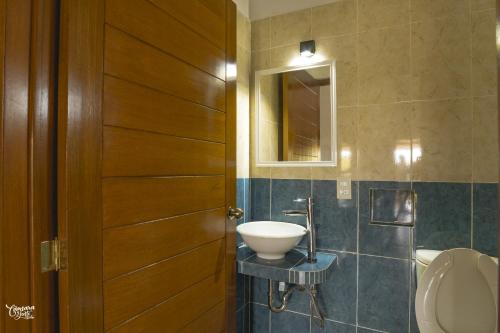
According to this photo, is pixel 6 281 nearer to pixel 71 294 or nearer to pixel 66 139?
pixel 71 294

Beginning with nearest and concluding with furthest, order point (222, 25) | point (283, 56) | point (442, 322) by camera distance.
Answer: point (442, 322)
point (222, 25)
point (283, 56)

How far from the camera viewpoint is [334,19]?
191 cm

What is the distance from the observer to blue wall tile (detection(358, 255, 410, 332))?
171 centimetres

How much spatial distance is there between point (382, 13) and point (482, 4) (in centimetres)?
48

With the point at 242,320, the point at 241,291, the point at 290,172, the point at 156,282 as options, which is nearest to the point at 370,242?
the point at 290,172

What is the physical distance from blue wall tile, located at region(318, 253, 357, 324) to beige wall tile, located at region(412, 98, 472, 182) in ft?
2.16

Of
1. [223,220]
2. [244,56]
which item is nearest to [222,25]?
[244,56]

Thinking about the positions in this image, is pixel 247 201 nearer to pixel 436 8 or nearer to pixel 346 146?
pixel 346 146

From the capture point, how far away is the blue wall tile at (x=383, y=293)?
1.71 m

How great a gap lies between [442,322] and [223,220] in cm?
109

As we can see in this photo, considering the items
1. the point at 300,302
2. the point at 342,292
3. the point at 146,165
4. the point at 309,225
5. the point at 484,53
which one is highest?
the point at 484,53

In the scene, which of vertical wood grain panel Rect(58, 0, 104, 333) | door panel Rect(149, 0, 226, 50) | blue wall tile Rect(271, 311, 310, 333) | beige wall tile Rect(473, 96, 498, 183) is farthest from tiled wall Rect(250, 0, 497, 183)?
vertical wood grain panel Rect(58, 0, 104, 333)

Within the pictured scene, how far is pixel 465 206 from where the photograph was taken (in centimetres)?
158

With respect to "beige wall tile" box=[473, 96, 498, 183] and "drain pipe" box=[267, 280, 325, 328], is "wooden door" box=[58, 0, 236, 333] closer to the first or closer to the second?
"drain pipe" box=[267, 280, 325, 328]
